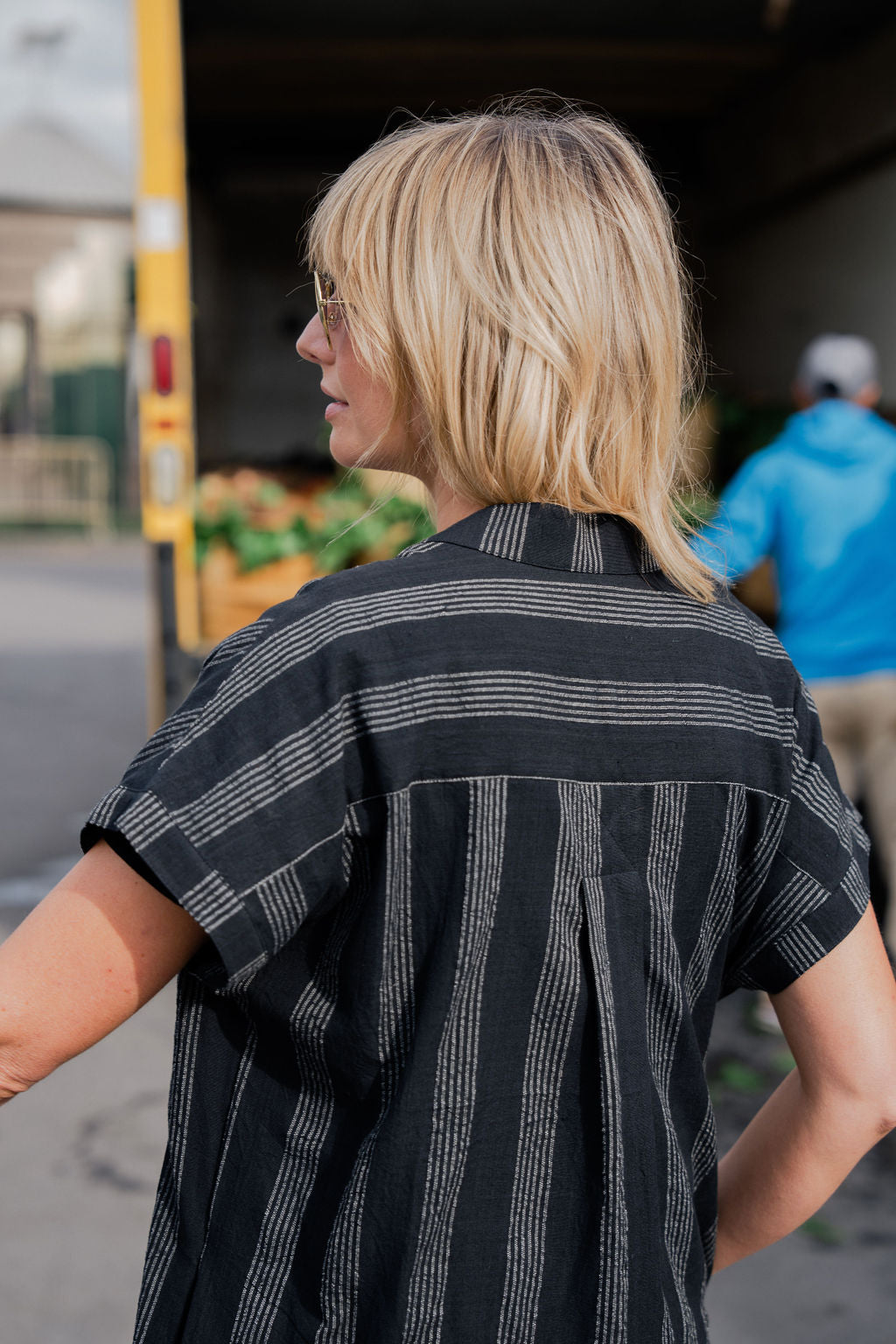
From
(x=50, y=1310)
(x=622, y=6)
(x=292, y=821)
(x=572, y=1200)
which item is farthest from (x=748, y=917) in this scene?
(x=622, y=6)

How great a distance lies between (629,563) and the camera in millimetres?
1050

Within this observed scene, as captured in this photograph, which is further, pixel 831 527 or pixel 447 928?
pixel 831 527

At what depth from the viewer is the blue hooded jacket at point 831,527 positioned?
4039 millimetres

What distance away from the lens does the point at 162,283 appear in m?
4.68

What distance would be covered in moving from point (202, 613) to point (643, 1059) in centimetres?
423

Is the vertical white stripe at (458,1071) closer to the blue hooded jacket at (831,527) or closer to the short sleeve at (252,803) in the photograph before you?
the short sleeve at (252,803)

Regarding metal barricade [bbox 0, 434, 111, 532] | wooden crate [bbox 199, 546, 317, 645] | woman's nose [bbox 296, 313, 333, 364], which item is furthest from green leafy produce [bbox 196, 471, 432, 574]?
metal barricade [bbox 0, 434, 111, 532]

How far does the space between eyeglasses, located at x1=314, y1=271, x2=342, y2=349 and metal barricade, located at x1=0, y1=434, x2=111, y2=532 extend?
22.4m

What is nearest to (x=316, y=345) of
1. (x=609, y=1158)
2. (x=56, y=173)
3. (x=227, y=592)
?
(x=609, y=1158)

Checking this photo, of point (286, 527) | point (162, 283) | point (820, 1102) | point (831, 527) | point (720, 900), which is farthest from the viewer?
point (286, 527)

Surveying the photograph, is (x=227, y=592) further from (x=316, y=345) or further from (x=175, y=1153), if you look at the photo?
(x=175, y=1153)

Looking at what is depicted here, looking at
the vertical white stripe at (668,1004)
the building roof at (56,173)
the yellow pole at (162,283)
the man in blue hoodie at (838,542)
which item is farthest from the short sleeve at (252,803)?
the building roof at (56,173)

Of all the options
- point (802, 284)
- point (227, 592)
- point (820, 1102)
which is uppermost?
point (802, 284)

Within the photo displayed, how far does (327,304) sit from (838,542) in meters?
3.19
